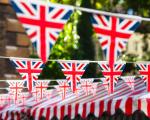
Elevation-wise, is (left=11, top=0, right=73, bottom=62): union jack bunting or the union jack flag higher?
(left=11, top=0, right=73, bottom=62): union jack bunting

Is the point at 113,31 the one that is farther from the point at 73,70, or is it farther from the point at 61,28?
the point at 73,70

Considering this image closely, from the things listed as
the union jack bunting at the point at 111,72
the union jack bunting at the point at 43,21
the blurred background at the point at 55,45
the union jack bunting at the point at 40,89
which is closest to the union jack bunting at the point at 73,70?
the union jack bunting at the point at 111,72

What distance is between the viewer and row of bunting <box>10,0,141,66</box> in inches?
312

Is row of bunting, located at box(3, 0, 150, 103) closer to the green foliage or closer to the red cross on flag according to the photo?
the red cross on flag

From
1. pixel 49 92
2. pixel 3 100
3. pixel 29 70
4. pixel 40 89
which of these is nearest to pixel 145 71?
pixel 29 70

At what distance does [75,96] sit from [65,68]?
46.8 inches

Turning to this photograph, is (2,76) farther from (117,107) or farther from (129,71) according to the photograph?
(117,107)

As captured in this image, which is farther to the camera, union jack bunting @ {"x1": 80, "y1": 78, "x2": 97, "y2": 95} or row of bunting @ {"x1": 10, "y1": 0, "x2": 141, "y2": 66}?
union jack bunting @ {"x1": 80, "y1": 78, "x2": 97, "y2": 95}

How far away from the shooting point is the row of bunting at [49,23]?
312 inches

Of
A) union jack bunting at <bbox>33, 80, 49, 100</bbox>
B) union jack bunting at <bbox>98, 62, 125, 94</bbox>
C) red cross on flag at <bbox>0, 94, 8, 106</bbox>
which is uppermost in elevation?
union jack bunting at <bbox>98, 62, 125, 94</bbox>

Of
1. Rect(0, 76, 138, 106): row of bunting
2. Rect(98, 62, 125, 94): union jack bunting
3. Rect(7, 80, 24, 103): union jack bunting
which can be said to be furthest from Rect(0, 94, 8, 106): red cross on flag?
Rect(98, 62, 125, 94): union jack bunting

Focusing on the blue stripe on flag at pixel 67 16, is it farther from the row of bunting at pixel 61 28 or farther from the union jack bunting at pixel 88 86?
the union jack bunting at pixel 88 86

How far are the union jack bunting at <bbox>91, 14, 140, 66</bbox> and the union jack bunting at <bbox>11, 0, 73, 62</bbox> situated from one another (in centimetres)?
69

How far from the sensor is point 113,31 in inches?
363
